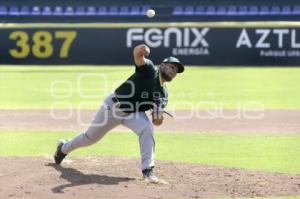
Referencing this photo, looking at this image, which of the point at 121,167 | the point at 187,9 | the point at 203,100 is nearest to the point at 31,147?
the point at 121,167

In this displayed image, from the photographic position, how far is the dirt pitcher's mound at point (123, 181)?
23.1ft

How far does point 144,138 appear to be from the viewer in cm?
773

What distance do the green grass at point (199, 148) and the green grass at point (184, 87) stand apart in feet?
14.5

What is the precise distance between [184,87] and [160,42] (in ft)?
30.4

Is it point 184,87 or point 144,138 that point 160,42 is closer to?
point 184,87

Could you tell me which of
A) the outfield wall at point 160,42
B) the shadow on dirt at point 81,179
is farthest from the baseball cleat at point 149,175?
the outfield wall at point 160,42

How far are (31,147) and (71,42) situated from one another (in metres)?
19.8

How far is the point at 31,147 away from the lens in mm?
10508

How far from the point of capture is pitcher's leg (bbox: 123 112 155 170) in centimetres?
767

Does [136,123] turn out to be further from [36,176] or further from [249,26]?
[249,26]

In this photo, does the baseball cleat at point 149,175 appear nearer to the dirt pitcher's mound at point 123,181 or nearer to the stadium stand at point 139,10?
the dirt pitcher's mound at point 123,181

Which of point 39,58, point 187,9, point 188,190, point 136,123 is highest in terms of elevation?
point 187,9

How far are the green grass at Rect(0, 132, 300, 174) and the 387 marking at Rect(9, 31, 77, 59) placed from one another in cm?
1823

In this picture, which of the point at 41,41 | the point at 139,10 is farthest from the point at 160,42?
the point at 139,10
